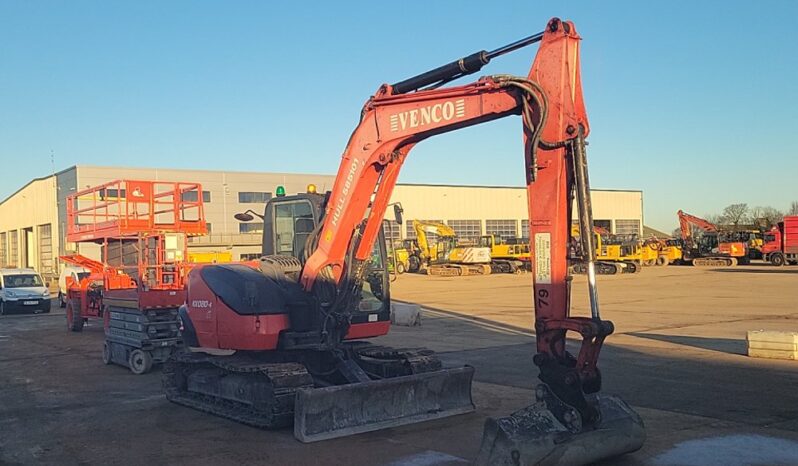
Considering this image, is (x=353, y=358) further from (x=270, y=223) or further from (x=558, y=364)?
(x=558, y=364)

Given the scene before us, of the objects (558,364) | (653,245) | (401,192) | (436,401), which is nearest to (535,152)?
(558,364)

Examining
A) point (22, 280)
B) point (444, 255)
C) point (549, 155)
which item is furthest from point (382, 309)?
point (444, 255)

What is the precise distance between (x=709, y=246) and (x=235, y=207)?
118ft

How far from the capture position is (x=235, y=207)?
56.7 m

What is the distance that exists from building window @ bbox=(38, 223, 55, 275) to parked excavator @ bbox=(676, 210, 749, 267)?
157ft

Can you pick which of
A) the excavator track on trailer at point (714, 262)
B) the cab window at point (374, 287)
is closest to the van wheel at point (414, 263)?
the excavator track on trailer at point (714, 262)

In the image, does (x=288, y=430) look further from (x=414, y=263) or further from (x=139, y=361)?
(x=414, y=263)

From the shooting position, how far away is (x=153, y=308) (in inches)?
557

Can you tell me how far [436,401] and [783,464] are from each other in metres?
3.82

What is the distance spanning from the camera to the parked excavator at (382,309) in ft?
21.8

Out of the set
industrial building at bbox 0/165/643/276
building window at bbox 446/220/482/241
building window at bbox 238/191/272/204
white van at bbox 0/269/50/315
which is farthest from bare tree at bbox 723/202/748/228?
white van at bbox 0/269/50/315

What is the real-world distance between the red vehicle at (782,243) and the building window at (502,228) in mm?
25606

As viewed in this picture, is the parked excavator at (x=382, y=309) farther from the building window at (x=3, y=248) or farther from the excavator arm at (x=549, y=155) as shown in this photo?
the building window at (x=3, y=248)

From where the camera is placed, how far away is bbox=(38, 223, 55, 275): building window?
186 feet
